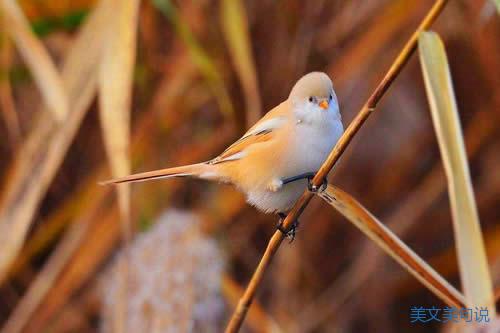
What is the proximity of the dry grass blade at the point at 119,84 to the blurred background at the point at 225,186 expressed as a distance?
219 mm

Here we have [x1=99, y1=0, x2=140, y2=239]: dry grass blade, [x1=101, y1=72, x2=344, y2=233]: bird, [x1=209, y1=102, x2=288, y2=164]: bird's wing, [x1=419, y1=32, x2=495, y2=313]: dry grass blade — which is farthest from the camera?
[x1=99, y1=0, x2=140, y2=239]: dry grass blade

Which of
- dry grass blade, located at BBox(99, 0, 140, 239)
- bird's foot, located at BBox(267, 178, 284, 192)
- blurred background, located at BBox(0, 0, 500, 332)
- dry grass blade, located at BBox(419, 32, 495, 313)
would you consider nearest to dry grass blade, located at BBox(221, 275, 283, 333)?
blurred background, located at BBox(0, 0, 500, 332)

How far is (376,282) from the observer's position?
2861 millimetres

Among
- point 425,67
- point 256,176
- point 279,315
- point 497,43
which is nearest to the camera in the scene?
point 425,67

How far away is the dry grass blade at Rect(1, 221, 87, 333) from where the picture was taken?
2.47m

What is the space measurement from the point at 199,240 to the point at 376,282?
1008 mm

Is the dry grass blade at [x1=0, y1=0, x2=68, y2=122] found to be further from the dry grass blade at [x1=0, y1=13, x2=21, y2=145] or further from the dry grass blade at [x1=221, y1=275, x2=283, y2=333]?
the dry grass blade at [x1=221, y1=275, x2=283, y2=333]

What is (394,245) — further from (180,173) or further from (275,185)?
(180,173)

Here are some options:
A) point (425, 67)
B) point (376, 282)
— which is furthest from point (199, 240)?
point (425, 67)

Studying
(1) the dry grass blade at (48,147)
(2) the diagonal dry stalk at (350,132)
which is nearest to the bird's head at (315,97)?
(2) the diagonal dry stalk at (350,132)

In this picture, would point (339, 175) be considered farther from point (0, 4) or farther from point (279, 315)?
point (0, 4)

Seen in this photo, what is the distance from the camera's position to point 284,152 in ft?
4.65

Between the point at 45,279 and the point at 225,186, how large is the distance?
2.46 ft

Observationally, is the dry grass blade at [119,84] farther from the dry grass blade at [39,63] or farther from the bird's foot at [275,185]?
the bird's foot at [275,185]
